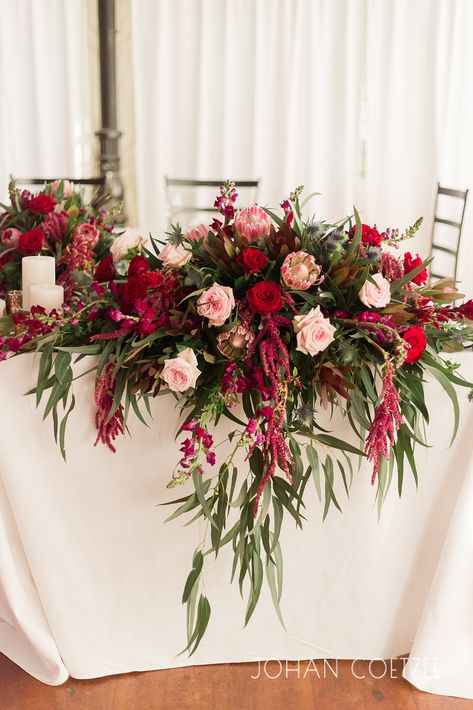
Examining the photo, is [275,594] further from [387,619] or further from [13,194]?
[13,194]

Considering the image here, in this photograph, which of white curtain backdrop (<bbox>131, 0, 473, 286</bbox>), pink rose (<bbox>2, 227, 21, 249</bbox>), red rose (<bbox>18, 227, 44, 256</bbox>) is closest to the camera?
red rose (<bbox>18, 227, 44, 256</bbox>)

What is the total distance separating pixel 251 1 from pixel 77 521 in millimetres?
3777

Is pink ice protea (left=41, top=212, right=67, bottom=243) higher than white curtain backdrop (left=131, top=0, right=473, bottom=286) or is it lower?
lower

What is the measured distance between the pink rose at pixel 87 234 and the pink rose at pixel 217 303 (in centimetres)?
72

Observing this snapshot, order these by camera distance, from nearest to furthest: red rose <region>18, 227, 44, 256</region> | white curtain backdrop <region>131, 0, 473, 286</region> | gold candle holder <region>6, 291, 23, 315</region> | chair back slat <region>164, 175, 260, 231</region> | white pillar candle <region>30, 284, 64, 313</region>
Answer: white pillar candle <region>30, 284, 64, 313</region> → gold candle holder <region>6, 291, 23, 315</region> → red rose <region>18, 227, 44, 256</region> → white curtain backdrop <region>131, 0, 473, 286</region> → chair back slat <region>164, 175, 260, 231</region>

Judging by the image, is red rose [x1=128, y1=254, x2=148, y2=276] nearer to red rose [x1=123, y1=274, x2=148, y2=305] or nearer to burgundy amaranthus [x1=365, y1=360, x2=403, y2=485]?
red rose [x1=123, y1=274, x2=148, y2=305]

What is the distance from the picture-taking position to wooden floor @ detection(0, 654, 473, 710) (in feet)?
5.69

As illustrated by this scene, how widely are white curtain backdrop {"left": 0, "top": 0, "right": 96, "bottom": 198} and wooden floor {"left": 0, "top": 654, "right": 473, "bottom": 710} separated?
11.8 feet

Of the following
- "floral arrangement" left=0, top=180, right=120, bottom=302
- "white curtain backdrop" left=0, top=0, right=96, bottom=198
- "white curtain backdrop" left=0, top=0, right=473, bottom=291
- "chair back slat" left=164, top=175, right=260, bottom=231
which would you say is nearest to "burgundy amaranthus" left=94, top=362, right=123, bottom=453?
"floral arrangement" left=0, top=180, right=120, bottom=302

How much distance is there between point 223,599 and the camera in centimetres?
177

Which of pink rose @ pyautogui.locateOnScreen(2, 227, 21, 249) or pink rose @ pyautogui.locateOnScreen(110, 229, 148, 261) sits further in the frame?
pink rose @ pyautogui.locateOnScreen(2, 227, 21, 249)

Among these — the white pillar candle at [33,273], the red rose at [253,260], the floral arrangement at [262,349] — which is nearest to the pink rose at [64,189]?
the white pillar candle at [33,273]

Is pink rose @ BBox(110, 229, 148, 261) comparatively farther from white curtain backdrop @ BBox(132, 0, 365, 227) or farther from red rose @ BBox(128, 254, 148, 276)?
white curtain backdrop @ BBox(132, 0, 365, 227)

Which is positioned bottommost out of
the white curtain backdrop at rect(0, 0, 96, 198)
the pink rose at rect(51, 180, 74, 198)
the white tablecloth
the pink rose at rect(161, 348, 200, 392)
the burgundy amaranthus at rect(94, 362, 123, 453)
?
the white tablecloth
